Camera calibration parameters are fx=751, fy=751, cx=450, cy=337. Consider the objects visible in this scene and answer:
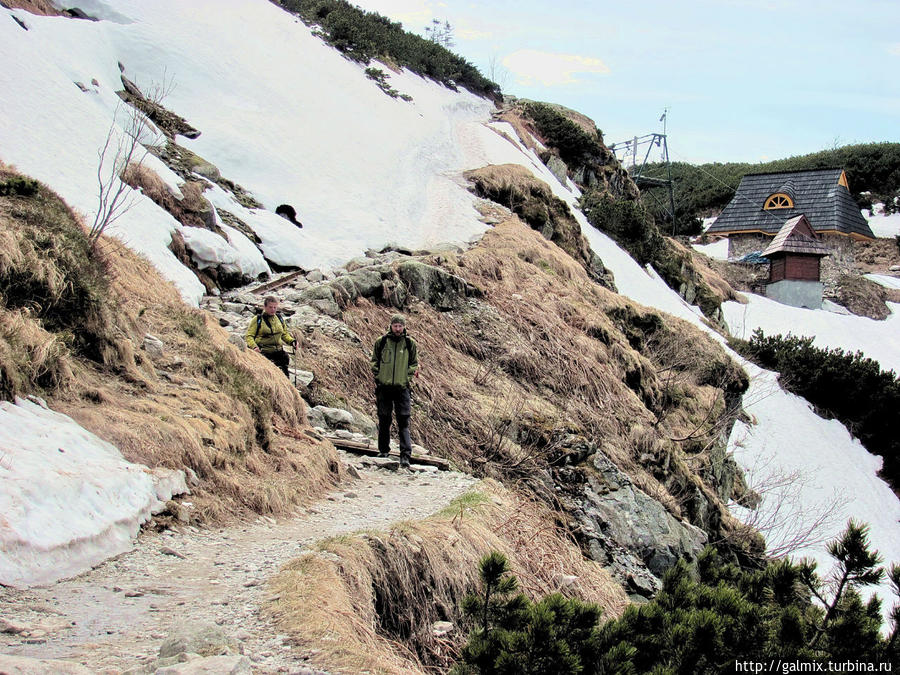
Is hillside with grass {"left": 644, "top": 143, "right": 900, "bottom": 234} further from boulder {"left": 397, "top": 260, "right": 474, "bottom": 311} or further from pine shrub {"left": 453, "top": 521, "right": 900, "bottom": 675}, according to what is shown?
pine shrub {"left": 453, "top": 521, "right": 900, "bottom": 675}

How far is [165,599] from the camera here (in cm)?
382

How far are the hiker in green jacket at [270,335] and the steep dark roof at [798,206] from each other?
130ft

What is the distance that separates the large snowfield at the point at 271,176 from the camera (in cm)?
461

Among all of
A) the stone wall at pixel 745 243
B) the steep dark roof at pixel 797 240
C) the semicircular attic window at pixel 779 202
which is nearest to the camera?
the steep dark roof at pixel 797 240

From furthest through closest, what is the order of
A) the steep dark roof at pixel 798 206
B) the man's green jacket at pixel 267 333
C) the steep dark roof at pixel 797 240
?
the steep dark roof at pixel 798 206 < the steep dark roof at pixel 797 240 < the man's green jacket at pixel 267 333

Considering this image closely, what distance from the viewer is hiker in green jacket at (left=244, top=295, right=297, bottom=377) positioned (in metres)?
8.13

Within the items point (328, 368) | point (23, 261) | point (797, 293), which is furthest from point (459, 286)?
point (797, 293)

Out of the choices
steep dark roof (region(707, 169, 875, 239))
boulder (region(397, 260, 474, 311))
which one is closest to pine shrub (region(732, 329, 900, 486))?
boulder (region(397, 260, 474, 311))

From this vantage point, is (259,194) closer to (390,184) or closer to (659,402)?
(390,184)

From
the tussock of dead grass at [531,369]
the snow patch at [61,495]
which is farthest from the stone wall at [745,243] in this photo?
the snow patch at [61,495]

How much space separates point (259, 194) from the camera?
16.4m

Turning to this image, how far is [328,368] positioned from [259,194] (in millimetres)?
8370

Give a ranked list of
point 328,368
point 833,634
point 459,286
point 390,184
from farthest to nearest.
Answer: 1. point 390,184
2. point 459,286
3. point 328,368
4. point 833,634

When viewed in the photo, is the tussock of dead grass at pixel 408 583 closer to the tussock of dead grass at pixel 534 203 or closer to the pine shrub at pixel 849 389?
the tussock of dead grass at pixel 534 203
